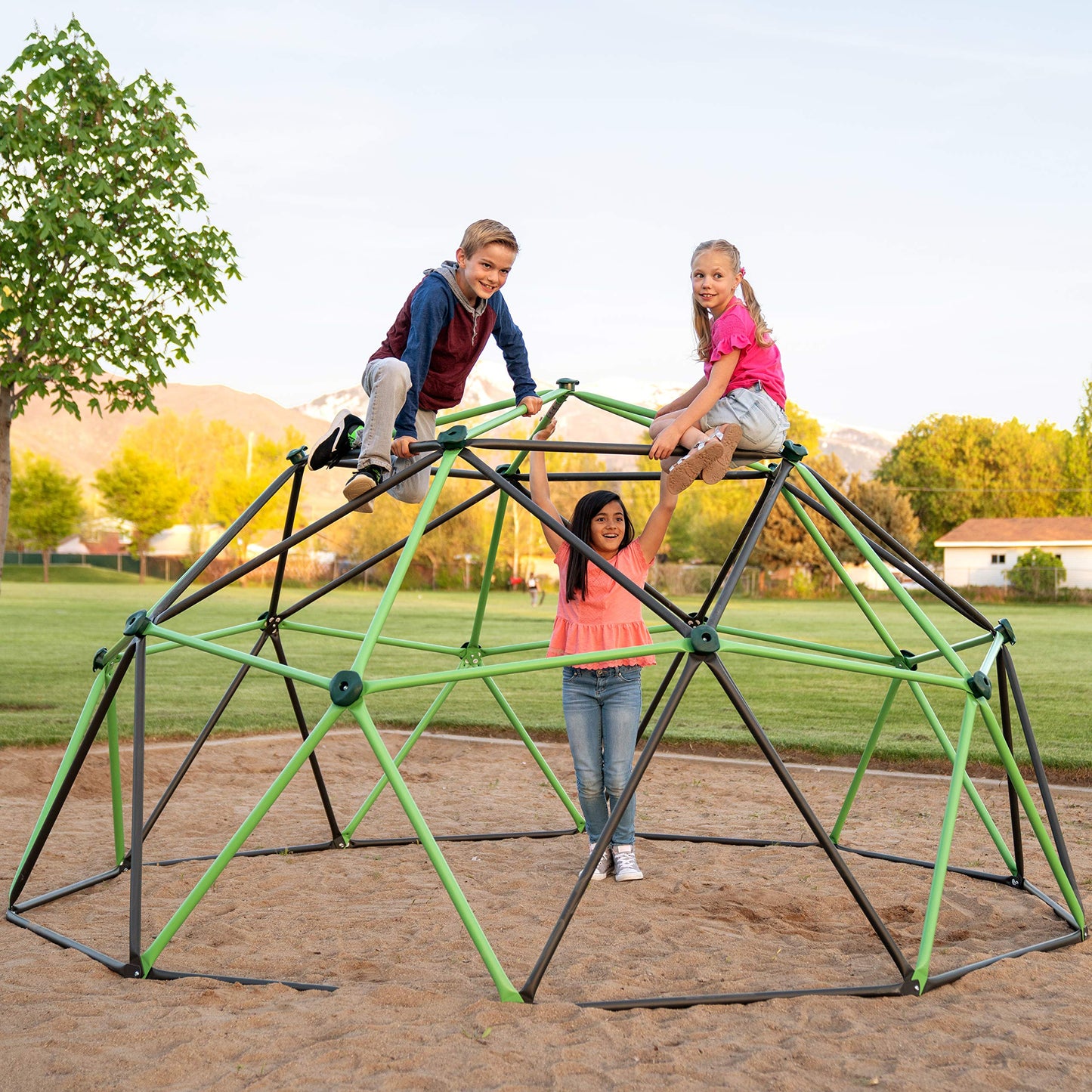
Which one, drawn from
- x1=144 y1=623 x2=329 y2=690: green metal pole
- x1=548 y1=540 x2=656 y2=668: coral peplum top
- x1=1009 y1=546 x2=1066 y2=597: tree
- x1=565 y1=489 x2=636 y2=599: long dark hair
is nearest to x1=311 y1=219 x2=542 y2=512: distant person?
x1=565 y1=489 x2=636 y2=599: long dark hair

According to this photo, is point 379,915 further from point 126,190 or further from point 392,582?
point 126,190

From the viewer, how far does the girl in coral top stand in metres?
5.41

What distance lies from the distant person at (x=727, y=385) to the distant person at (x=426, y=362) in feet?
2.70

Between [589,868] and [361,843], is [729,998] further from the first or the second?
[361,843]

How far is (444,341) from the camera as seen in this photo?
5363 mm

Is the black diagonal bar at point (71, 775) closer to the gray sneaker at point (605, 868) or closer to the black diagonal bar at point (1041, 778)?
the gray sneaker at point (605, 868)

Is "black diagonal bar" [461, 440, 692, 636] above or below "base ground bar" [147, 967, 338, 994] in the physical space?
above

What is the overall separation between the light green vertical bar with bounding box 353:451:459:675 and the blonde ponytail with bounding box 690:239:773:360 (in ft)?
4.24

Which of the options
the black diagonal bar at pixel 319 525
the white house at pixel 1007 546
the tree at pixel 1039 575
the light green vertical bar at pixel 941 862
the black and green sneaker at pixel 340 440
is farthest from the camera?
the white house at pixel 1007 546

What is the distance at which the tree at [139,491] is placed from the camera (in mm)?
71750

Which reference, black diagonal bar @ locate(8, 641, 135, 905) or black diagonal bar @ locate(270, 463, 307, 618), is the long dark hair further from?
black diagonal bar @ locate(8, 641, 135, 905)

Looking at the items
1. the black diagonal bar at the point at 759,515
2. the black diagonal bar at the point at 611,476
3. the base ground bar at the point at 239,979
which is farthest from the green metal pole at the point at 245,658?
the black diagonal bar at the point at 759,515

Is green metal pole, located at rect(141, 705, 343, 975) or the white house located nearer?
green metal pole, located at rect(141, 705, 343, 975)

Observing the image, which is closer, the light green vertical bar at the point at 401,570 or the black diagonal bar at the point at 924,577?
the light green vertical bar at the point at 401,570
